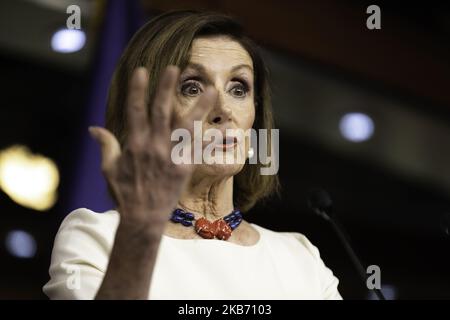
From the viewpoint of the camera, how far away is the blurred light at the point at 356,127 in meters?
5.29

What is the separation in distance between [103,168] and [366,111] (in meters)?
4.27

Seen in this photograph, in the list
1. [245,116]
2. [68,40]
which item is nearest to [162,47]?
[245,116]

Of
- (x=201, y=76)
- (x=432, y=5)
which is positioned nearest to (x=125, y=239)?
(x=201, y=76)

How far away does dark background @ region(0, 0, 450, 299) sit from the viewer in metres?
3.63

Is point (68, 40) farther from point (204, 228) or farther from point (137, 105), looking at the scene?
point (137, 105)

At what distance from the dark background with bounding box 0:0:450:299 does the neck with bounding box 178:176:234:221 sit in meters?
1.05

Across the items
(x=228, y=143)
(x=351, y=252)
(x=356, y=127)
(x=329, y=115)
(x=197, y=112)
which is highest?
(x=197, y=112)

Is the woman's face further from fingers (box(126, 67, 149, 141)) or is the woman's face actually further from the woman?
fingers (box(126, 67, 149, 141))

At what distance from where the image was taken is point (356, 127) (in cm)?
548

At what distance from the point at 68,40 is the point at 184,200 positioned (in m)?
2.55

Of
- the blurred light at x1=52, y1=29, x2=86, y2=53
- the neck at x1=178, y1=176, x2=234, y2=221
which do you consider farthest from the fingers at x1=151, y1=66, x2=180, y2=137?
the blurred light at x1=52, y1=29, x2=86, y2=53

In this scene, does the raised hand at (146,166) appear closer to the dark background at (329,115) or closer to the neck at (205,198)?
the neck at (205,198)

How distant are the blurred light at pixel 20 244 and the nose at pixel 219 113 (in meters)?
5.56
